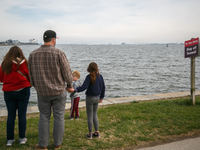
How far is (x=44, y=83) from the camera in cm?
340

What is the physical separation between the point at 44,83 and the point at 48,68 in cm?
25

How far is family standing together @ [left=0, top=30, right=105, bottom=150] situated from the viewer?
3.40 m

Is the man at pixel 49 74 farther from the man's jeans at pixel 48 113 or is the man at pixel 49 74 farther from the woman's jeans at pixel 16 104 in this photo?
the woman's jeans at pixel 16 104

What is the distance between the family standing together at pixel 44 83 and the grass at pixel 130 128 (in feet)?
1.68

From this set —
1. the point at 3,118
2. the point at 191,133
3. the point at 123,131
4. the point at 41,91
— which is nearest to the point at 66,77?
the point at 41,91

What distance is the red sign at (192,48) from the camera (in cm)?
629

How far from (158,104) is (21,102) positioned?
4.59 meters

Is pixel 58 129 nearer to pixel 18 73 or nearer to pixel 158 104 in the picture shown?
pixel 18 73

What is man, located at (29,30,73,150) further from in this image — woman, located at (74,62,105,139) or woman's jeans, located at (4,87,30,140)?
woman, located at (74,62,105,139)

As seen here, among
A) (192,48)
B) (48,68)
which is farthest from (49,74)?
(192,48)

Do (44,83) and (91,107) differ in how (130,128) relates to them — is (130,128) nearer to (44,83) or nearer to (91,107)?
(91,107)

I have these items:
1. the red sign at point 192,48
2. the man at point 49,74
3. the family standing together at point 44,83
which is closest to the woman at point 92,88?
the family standing together at point 44,83

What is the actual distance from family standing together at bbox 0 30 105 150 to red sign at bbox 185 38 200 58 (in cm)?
370

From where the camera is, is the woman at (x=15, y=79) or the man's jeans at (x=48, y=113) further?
the woman at (x=15, y=79)
